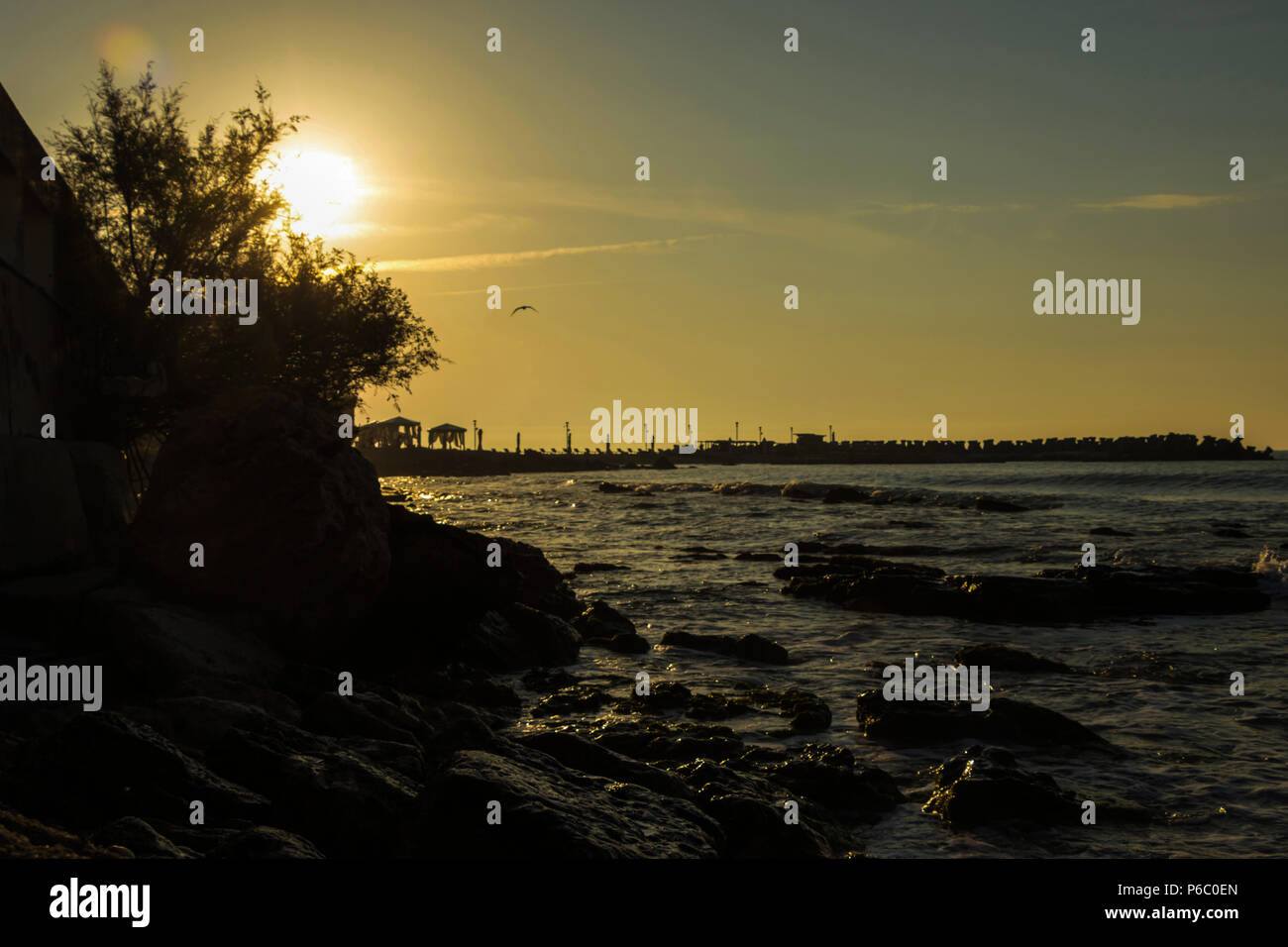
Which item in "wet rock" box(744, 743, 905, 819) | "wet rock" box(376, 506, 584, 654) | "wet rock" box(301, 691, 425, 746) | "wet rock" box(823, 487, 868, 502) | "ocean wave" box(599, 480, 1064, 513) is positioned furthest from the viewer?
"wet rock" box(823, 487, 868, 502)

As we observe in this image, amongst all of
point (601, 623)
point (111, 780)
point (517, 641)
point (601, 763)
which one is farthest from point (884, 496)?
point (111, 780)

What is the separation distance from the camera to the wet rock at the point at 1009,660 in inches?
475

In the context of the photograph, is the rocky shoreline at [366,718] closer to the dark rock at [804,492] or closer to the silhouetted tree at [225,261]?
the silhouetted tree at [225,261]

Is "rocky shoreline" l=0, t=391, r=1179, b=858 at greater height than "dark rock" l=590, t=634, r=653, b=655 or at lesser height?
greater

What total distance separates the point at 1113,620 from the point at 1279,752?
798 cm

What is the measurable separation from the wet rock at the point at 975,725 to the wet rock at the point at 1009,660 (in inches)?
112

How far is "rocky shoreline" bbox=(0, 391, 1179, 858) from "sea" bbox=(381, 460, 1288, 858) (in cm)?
33

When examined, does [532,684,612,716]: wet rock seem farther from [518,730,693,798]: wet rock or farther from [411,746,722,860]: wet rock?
[411,746,722,860]: wet rock

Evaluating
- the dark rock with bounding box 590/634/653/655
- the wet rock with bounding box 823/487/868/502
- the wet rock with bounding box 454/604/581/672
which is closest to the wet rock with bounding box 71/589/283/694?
the wet rock with bounding box 454/604/581/672

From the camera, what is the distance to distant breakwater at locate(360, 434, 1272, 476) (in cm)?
10644
